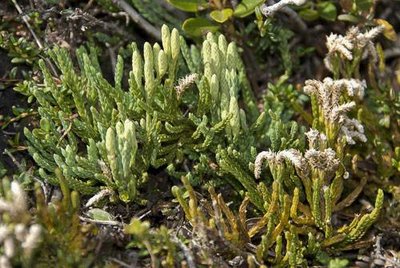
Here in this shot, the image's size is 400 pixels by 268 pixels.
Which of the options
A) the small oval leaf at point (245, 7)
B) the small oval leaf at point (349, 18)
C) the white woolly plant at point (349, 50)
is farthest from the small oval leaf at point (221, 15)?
the small oval leaf at point (349, 18)

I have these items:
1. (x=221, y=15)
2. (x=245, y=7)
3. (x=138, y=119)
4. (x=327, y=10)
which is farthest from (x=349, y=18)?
(x=138, y=119)

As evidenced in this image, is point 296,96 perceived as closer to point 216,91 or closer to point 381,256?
point 216,91

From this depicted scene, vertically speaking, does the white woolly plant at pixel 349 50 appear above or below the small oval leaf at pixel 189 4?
below

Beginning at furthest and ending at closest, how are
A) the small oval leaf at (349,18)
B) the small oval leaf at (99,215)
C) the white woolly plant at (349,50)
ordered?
the small oval leaf at (349,18) → the white woolly plant at (349,50) → the small oval leaf at (99,215)

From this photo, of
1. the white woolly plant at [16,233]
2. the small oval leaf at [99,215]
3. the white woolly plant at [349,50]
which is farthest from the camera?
the white woolly plant at [349,50]

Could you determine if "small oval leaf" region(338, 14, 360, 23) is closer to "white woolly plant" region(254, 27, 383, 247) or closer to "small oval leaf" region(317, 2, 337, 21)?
"small oval leaf" region(317, 2, 337, 21)

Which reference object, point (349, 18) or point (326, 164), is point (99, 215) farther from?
point (349, 18)

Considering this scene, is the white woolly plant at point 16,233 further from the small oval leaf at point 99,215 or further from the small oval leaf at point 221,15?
the small oval leaf at point 221,15
